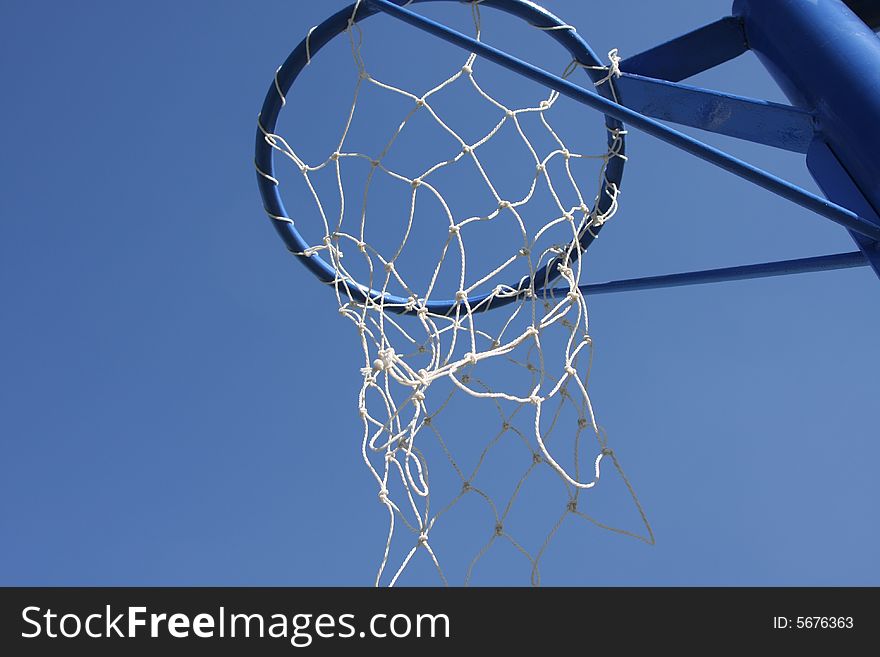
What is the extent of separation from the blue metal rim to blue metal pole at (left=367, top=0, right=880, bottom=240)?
1.79 ft

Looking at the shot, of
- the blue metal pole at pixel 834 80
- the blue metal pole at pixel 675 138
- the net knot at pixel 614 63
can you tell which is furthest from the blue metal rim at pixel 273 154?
the blue metal pole at pixel 834 80

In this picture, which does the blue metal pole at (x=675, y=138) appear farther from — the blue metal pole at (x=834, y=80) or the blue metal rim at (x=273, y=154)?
the blue metal rim at (x=273, y=154)

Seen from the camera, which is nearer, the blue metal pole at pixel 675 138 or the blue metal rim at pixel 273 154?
the blue metal pole at pixel 675 138

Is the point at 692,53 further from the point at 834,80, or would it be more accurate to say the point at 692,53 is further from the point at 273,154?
the point at 273,154

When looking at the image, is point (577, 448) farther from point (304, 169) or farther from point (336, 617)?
point (304, 169)

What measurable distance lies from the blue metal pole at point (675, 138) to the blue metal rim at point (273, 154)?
0.55 metres

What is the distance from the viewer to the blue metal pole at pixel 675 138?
7.38 feet

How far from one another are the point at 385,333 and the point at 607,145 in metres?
1.26

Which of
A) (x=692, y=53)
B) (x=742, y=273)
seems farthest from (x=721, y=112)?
(x=742, y=273)

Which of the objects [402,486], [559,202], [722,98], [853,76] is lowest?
[402,486]

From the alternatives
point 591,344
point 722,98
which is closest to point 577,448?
point 591,344

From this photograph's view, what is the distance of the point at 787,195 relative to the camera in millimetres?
2324

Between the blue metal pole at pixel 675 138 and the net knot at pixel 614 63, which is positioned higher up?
the net knot at pixel 614 63

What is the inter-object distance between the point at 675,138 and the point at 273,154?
1933mm
